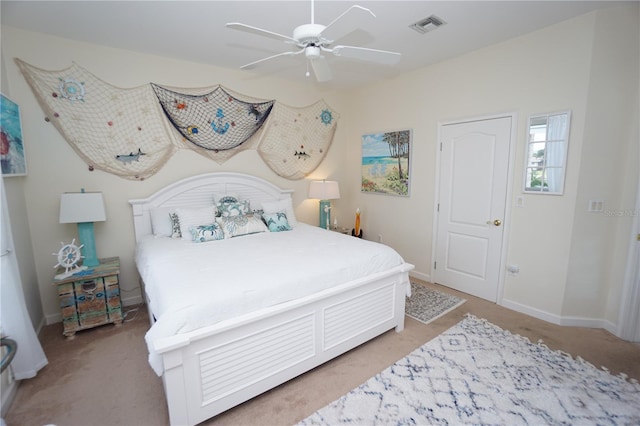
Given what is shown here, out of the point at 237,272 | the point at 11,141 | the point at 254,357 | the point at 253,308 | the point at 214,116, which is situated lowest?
the point at 254,357

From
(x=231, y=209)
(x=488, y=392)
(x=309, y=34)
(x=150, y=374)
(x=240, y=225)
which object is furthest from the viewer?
(x=231, y=209)

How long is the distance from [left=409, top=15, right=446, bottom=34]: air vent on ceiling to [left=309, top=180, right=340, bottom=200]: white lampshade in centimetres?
212

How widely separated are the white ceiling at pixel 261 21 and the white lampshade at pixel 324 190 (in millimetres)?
1638

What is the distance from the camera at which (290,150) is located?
422 cm

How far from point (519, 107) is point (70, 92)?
431 centimetres

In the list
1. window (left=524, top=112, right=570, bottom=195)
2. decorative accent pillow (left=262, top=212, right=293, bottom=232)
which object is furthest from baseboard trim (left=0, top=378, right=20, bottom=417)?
window (left=524, top=112, right=570, bottom=195)

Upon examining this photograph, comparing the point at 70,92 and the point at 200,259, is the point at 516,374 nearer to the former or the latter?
the point at 200,259

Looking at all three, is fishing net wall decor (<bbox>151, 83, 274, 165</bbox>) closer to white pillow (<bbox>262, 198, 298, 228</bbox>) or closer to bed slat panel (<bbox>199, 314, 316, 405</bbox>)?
white pillow (<bbox>262, 198, 298, 228</bbox>)

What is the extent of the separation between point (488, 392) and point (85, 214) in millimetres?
3530

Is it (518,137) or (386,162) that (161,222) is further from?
(518,137)

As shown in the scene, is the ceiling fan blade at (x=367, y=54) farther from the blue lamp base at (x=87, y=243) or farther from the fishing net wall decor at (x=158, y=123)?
the blue lamp base at (x=87, y=243)

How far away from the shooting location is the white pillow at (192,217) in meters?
3.00

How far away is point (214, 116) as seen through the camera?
11.6 ft

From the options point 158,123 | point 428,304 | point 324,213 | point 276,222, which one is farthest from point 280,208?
point 428,304
